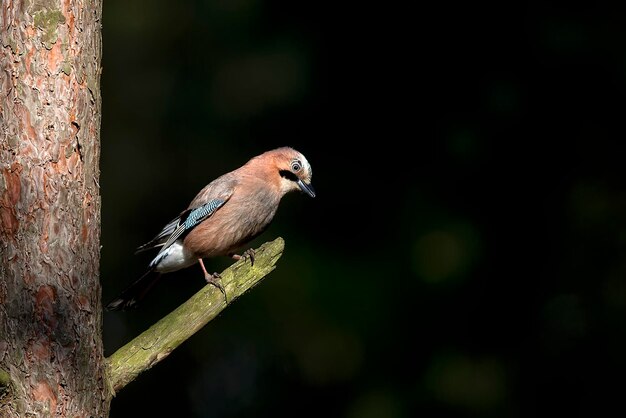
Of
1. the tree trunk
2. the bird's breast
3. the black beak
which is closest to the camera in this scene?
the tree trunk

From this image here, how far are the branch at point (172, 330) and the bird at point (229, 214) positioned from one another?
1359 millimetres

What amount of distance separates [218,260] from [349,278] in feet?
3.26

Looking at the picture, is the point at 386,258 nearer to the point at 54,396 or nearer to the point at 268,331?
the point at 268,331

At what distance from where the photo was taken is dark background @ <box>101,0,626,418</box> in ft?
27.0

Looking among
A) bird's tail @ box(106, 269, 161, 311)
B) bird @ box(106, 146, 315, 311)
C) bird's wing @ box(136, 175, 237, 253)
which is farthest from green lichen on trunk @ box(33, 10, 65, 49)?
bird's wing @ box(136, 175, 237, 253)

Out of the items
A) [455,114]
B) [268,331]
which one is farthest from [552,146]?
[268,331]

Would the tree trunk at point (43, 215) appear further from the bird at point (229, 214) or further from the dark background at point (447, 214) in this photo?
the dark background at point (447, 214)

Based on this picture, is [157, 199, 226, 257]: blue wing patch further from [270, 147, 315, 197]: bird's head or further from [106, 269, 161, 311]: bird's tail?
[270, 147, 315, 197]: bird's head

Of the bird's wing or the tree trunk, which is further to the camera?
the bird's wing

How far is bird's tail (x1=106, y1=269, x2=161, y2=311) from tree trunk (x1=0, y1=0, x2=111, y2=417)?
165cm

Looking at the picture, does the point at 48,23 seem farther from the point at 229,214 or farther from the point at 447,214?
the point at 447,214

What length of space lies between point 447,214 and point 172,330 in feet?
14.2

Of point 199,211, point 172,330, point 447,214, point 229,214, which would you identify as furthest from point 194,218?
point 447,214

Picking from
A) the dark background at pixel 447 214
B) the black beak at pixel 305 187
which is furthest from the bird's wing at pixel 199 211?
the dark background at pixel 447 214
